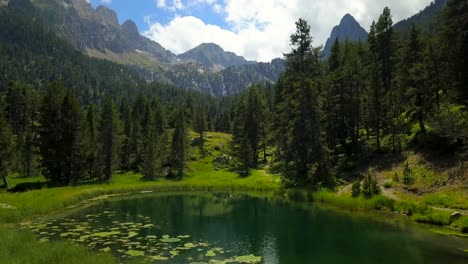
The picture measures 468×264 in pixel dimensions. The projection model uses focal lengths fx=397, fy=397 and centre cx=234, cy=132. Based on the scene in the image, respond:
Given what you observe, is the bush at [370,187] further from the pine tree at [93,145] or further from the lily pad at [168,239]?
the pine tree at [93,145]

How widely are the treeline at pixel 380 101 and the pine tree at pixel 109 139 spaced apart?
3520 cm

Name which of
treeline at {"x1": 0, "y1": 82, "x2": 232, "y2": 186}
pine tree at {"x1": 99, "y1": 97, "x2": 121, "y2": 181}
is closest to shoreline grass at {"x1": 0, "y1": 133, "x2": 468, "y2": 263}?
pine tree at {"x1": 99, "y1": 97, "x2": 121, "y2": 181}

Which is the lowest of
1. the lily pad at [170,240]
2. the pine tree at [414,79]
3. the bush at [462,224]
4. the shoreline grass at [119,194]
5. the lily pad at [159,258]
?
the lily pad at [170,240]

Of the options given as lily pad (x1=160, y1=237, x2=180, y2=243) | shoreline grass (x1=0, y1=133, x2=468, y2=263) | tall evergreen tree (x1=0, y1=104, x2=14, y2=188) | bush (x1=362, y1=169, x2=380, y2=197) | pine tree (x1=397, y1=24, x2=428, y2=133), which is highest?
pine tree (x1=397, y1=24, x2=428, y2=133)

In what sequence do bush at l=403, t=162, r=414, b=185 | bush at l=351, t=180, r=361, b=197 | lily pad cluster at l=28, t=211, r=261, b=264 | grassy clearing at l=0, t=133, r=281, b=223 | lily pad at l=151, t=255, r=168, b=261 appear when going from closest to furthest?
lily pad at l=151, t=255, r=168, b=261
lily pad cluster at l=28, t=211, r=261, b=264
grassy clearing at l=0, t=133, r=281, b=223
bush at l=403, t=162, r=414, b=185
bush at l=351, t=180, r=361, b=197

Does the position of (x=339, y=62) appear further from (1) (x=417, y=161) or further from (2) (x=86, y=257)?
(2) (x=86, y=257)

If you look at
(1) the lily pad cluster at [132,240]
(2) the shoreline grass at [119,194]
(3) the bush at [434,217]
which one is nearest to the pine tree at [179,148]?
(2) the shoreline grass at [119,194]

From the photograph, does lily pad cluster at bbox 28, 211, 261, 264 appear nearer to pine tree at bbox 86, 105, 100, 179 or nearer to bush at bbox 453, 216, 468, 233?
bush at bbox 453, 216, 468, 233

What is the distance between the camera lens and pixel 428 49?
57.4 meters

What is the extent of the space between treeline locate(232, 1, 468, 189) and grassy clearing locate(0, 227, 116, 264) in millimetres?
38087

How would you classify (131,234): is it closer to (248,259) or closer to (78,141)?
(248,259)

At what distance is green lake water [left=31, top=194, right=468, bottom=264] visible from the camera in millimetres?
27141

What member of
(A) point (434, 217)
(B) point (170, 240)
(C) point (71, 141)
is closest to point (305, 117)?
(A) point (434, 217)

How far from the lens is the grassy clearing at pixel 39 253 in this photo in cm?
2084
